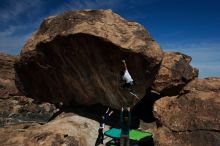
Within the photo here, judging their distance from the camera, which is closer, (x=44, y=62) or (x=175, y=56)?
(x=44, y=62)

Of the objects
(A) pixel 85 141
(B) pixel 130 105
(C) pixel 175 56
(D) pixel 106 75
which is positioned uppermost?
(C) pixel 175 56

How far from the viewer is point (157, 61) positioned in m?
11.7

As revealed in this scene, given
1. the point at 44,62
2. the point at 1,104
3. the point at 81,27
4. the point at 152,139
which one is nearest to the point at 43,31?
the point at 44,62

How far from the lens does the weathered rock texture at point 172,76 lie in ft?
46.8

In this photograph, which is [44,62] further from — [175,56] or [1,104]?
[1,104]

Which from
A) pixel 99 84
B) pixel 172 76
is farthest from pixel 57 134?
pixel 172 76

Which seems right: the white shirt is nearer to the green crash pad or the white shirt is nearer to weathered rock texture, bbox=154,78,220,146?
weathered rock texture, bbox=154,78,220,146

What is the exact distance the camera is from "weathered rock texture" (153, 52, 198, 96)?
14.3 metres

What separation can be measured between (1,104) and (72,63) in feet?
50.1

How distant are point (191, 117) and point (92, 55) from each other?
4.29m

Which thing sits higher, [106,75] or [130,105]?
[106,75]

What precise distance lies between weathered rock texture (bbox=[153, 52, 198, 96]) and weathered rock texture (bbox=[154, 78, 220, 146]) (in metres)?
2.13

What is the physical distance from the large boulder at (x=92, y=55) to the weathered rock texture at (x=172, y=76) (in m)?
2.22

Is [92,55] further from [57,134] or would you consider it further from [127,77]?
[57,134]
